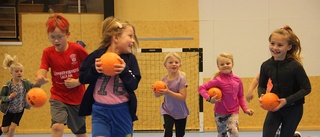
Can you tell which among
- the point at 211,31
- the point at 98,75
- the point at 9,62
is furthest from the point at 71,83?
the point at 211,31

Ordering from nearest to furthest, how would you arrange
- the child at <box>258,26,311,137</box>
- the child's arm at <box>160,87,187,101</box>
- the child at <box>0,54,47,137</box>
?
the child at <box>258,26,311,137</box>, the child's arm at <box>160,87,187,101</box>, the child at <box>0,54,47,137</box>

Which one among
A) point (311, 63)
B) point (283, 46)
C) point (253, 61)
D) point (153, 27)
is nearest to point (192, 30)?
point (153, 27)

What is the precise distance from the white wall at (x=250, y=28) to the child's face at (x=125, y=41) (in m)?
6.49

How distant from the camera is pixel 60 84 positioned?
5863 mm

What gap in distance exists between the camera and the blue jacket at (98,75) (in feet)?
14.9

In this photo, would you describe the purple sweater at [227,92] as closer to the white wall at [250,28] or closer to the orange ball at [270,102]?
the orange ball at [270,102]

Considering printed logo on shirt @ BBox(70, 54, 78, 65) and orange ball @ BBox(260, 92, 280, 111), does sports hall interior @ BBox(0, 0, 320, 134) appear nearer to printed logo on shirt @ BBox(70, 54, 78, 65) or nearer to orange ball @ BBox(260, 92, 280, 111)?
printed logo on shirt @ BBox(70, 54, 78, 65)

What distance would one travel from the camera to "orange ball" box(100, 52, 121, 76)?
4.31 metres

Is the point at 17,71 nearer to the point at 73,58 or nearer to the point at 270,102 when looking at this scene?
the point at 73,58

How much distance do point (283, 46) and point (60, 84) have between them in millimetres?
2932

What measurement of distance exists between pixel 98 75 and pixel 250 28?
7114 millimetres

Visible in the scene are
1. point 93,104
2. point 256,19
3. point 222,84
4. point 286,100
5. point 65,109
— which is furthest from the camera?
point 256,19

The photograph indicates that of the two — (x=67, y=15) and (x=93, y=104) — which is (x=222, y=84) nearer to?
(x=93, y=104)

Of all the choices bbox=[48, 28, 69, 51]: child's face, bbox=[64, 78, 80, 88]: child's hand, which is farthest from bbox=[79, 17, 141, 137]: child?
bbox=[48, 28, 69, 51]: child's face
